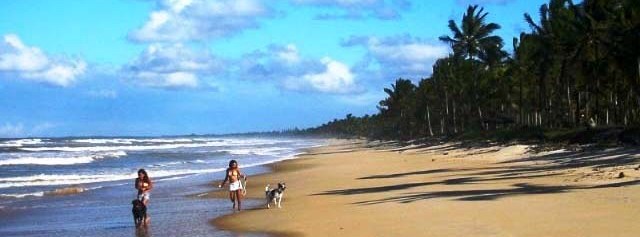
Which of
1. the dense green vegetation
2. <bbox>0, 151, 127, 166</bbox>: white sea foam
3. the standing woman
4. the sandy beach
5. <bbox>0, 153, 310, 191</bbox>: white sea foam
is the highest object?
the dense green vegetation

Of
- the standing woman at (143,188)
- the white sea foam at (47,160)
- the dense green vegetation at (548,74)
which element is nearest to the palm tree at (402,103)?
the dense green vegetation at (548,74)

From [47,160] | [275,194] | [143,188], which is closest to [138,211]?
[143,188]

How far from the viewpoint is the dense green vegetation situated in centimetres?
3984


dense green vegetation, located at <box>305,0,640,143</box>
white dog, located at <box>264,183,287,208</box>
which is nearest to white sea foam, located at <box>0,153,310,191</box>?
white dog, located at <box>264,183,287,208</box>

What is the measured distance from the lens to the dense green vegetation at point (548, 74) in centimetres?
3984

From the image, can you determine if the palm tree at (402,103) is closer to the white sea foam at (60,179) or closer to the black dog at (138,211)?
the white sea foam at (60,179)

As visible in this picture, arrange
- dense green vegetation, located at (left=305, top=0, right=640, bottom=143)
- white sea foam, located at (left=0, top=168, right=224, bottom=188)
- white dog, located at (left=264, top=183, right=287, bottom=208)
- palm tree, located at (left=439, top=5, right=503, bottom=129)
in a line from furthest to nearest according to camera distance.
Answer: palm tree, located at (left=439, top=5, right=503, bottom=129) → dense green vegetation, located at (left=305, top=0, right=640, bottom=143) → white sea foam, located at (left=0, top=168, right=224, bottom=188) → white dog, located at (left=264, top=183, right=287, bottom=208)

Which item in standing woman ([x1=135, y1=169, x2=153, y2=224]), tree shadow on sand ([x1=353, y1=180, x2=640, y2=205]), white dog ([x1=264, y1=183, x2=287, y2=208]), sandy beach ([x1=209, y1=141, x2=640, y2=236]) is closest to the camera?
sandy beach ([x1=209, y1=141, x2=640, y2=236])

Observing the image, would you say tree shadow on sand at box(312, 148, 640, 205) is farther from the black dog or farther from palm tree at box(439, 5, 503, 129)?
palm tree at box(439, 5, 503, 129)

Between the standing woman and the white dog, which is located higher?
the standing woman

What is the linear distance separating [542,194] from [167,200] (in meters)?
10.3

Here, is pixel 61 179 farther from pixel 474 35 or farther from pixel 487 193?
pixel 474 35

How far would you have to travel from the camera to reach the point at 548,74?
51.5m

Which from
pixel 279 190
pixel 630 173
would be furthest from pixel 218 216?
pixel 630 173
